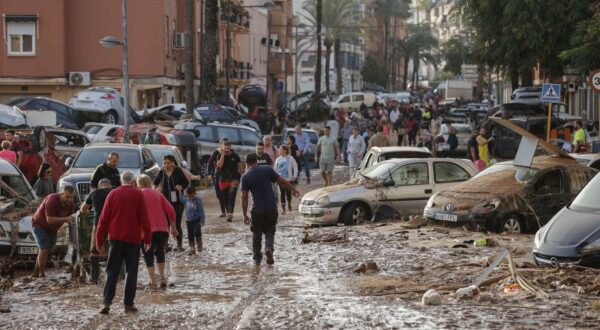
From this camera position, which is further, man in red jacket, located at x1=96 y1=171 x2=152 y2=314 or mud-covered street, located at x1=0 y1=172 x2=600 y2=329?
man in red jacket, located at x1=96 y1=171 x2=152 y2=314

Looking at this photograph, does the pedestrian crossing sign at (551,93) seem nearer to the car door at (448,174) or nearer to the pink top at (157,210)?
the car door at (448,174)

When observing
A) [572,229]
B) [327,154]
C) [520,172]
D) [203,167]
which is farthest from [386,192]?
[203,167]

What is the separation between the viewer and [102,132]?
121ft

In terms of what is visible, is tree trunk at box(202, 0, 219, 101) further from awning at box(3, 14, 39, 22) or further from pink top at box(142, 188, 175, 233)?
pink top at box(142, 188, 175, 233)

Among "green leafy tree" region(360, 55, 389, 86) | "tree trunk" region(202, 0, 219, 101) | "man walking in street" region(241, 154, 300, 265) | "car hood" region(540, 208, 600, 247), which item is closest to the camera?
"car hood" region(540, 208, 600, 247)

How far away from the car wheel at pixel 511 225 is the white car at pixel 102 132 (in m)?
18.4

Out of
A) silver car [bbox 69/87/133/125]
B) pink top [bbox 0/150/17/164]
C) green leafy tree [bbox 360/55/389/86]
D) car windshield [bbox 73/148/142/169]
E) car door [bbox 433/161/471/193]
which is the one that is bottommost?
car door [bbox 433/161/471/193]

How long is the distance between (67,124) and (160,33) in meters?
14.5

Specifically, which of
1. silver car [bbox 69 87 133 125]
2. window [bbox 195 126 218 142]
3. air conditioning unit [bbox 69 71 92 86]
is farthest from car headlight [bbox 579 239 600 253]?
air conditioning unit [bbox 69 71 92 86]

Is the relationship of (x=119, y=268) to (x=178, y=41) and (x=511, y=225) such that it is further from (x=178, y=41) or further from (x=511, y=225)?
(x=178, y=41)

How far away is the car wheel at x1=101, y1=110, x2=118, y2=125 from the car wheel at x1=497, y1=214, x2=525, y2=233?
26768mm

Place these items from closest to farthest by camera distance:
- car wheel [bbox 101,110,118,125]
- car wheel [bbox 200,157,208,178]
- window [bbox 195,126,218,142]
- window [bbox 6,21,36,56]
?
car wheel [bbox 200,157,208,178] → window [bbox 195,126,218,142] → car wheel [bbox 101,110,118,125] → window [bbox 6,21,36,56]

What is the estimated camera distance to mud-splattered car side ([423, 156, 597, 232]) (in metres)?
19.7

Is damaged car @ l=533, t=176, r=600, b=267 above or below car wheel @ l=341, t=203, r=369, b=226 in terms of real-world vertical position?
above
